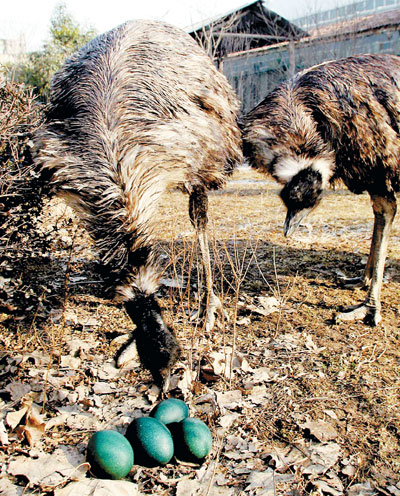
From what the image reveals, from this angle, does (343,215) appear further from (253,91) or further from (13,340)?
(253,91)

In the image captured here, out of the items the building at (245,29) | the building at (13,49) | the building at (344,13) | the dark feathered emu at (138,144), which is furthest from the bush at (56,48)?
the dark feathered emu at (138,144)

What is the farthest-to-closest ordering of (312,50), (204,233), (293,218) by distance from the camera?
(312,50)
(204,233)
(293,218)

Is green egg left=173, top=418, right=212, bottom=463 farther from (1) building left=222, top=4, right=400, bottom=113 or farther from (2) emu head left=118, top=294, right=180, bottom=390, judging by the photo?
(1) building left=222, top=4, right=400, bottom=113

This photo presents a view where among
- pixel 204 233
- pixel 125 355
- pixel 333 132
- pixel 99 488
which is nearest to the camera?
pixel 99 488

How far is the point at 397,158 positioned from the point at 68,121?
1891 mm

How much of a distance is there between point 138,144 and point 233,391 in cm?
134

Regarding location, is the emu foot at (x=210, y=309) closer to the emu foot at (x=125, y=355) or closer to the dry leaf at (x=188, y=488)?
the emu foot at (x=125, y=355)

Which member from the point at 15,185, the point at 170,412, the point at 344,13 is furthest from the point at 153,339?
the point at 344,13

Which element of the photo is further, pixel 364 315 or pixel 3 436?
pixel 364 315

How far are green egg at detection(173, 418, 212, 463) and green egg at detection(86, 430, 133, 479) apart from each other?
0.69ft

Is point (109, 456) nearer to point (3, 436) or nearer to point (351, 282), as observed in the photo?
point (3, 436)

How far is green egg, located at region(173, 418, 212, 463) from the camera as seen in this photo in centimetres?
194

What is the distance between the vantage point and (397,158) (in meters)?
2.86

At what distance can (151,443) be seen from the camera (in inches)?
74.6
